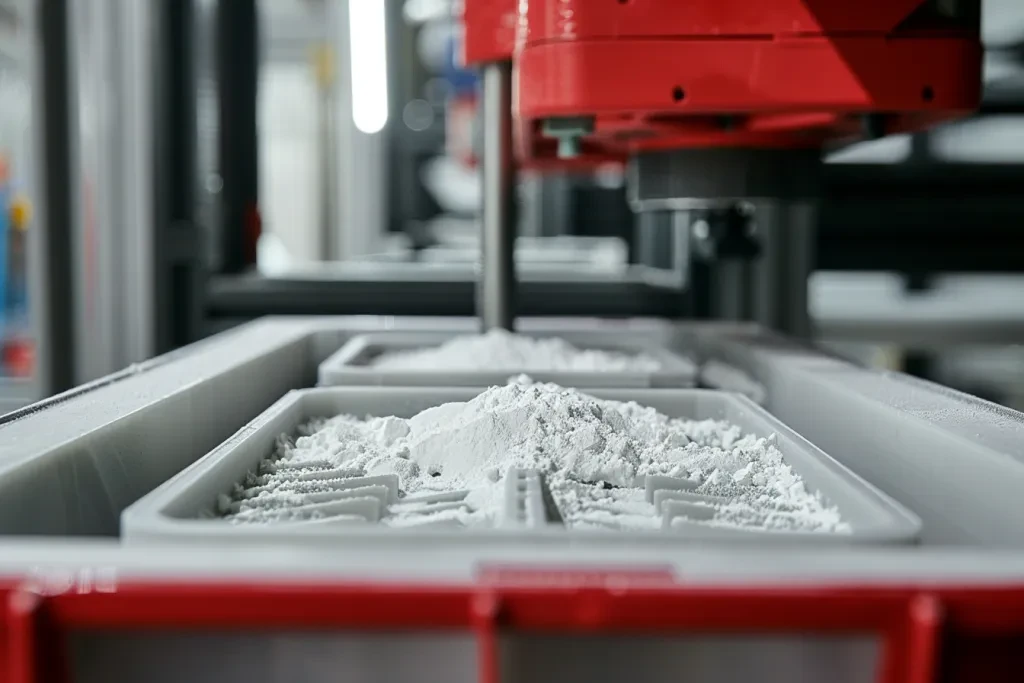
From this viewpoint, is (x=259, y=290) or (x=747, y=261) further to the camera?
(x=259, y=290)

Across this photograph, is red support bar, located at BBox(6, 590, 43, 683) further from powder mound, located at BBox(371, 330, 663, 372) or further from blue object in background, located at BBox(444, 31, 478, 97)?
blue object in background, located at BBox(444, 31, 478, 97)

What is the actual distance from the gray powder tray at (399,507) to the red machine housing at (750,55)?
0.34 m

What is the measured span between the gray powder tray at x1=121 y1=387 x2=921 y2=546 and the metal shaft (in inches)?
18.9

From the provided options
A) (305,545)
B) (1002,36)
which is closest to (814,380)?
(305,545)

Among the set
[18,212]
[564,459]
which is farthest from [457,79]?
[564,459]

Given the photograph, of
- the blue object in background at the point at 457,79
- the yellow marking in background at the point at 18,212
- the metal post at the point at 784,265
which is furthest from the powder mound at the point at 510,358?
the blue object in background at the point at 457,79

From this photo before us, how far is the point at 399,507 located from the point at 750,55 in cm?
57

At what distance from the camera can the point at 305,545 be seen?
572mm

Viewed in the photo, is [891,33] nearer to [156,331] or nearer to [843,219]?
[843,219]

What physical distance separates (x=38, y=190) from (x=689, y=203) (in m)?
1.32

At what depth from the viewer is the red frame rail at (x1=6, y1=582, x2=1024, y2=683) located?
0.49 m

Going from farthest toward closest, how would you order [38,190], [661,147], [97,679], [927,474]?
[38,190] < [661,147] < [927,474] < [97,679]

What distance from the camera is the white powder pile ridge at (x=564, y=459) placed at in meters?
0.77

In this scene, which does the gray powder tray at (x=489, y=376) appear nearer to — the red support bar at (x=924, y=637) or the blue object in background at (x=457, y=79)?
the red support bar at (x=924, y=637)
